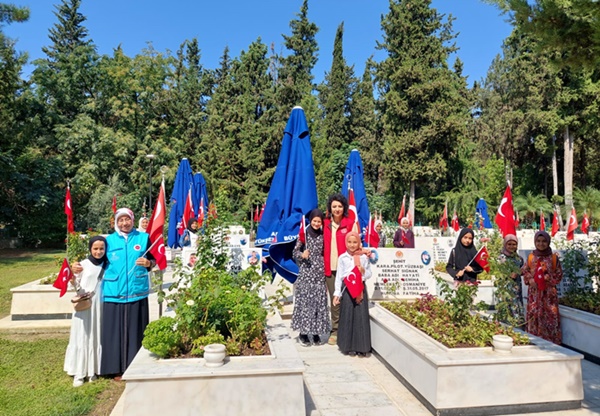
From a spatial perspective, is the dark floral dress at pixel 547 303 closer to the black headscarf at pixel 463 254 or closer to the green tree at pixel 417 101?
the black headscarf at pixel 463 254

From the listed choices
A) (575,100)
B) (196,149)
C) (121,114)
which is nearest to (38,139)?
(121,114)

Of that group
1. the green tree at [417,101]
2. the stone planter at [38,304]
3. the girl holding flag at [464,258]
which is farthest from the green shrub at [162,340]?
the green tree at [417,101]

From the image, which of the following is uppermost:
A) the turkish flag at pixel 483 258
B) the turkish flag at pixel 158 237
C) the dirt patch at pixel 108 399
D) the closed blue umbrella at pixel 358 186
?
the closed blue umbrella at pixel 358 186

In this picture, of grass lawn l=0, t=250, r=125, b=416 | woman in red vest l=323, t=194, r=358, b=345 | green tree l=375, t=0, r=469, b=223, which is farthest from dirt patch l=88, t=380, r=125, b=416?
green tree l=375, t=0, r=469, b=223

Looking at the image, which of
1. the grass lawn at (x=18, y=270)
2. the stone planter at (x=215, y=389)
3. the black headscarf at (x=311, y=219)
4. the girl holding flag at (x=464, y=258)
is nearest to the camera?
the stone planter at (x=215, y=389)

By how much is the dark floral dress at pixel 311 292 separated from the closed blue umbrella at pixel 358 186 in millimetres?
2871

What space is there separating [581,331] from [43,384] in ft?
21.1

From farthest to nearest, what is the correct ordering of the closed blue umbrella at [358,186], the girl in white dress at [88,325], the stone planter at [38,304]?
1. the closed blue umbrella at [358,186]
2. the stone planter at [38,304]
3. the girl in white dress at [88,325]

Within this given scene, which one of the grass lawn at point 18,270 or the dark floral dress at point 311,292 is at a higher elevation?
the dark floral dress at point 311,292

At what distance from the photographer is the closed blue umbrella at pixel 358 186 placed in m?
8.90

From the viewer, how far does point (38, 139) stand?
90.0ft

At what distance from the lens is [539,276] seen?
5668mm

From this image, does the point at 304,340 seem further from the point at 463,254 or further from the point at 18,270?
the point at 18,270

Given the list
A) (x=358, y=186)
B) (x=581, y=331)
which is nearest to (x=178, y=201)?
(x=358, y=186)
